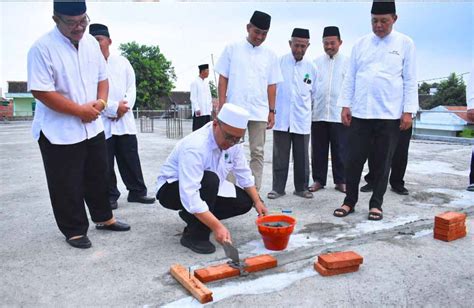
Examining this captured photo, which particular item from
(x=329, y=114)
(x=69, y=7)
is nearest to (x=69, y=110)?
(x=69, y=7)

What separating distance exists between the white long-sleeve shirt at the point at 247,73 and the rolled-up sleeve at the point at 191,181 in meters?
1.60

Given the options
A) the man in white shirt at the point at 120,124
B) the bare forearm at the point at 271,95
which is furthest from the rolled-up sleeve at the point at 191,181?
the bare forearm at the point at 271,95

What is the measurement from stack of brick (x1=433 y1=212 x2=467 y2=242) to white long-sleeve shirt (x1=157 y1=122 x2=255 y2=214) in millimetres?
1441

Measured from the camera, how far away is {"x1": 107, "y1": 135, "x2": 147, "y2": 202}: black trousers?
4219 millimetres

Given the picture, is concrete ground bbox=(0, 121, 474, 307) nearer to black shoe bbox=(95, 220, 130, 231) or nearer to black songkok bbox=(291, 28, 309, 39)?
black shoe bbox=(95, 220, 130, 231)

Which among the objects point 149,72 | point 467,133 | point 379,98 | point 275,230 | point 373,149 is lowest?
point 467,133

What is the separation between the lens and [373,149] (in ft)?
12.8

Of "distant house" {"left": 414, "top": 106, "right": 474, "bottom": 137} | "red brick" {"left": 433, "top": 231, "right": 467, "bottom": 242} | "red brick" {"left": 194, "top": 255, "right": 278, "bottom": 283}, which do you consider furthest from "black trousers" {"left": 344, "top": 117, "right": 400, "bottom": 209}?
"distant house" {"left": 414, "top": 106, "right": 474, "bottom": 137}

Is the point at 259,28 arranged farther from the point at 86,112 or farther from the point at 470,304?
the point at 470,304

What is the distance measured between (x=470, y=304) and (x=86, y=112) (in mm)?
2619

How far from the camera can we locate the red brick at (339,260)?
2.47 meters

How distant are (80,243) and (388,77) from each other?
2.91 metres

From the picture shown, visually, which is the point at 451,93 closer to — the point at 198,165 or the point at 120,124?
the point at 120,124

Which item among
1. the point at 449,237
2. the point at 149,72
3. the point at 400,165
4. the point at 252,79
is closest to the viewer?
the point at 449,237
